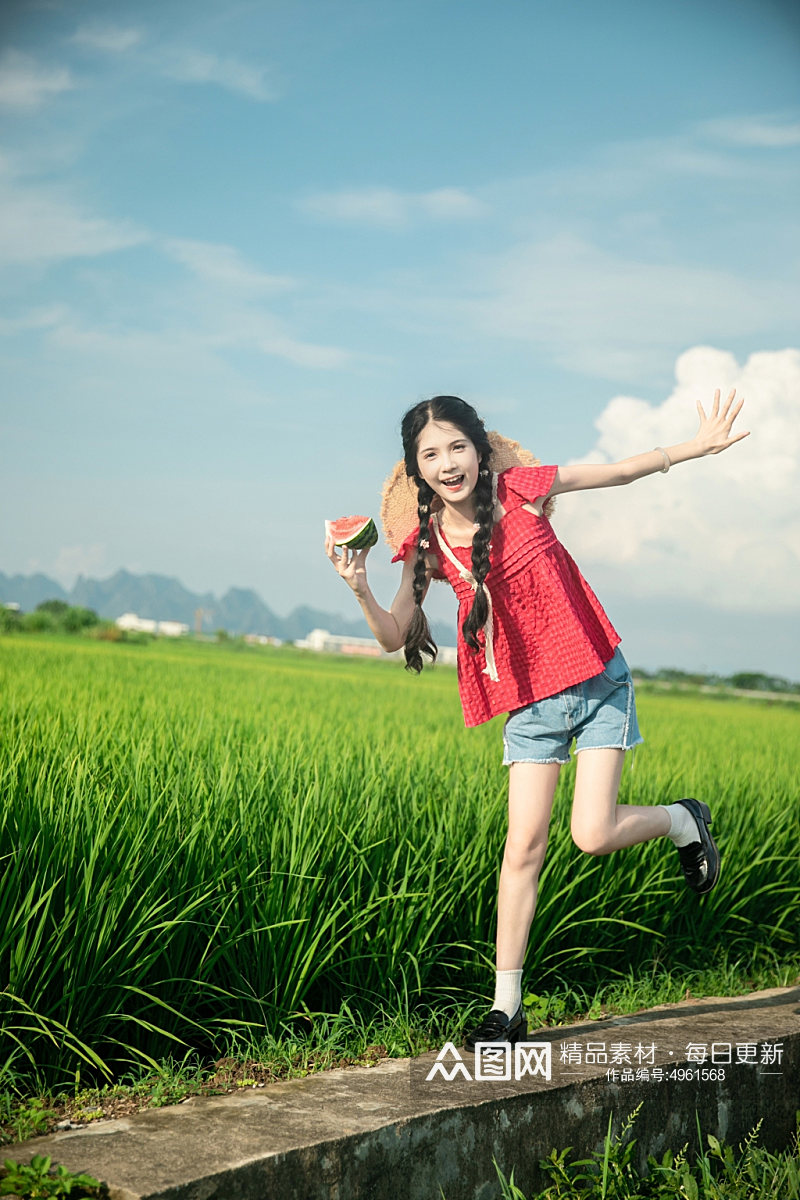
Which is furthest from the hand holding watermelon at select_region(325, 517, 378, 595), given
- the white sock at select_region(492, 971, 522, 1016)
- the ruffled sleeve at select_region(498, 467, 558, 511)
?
the white sock at select_region(492, 971, 522, 1016)

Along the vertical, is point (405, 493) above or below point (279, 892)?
above

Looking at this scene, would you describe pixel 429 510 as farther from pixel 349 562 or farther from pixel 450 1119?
pixel 450 1119

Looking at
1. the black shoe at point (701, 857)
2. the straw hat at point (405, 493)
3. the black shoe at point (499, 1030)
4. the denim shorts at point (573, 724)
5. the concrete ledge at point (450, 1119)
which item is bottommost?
the concrete ledge at point (450, 1119)

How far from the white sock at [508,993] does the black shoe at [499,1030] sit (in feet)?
0.04

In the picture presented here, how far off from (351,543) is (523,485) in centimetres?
54

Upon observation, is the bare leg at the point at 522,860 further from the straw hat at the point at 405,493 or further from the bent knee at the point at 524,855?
the straw hat at the point at 405,493

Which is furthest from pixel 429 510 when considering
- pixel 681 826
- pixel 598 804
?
pixel 681 826

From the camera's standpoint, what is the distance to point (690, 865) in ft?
10.7

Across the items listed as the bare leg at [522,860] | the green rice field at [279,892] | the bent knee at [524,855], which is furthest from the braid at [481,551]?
Result: the green rice field at [279,892]

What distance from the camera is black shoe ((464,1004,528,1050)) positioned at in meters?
2.62

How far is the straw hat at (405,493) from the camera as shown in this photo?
307cm

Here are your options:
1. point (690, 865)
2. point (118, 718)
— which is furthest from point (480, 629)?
point (118, 718)

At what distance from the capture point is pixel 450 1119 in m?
2.22

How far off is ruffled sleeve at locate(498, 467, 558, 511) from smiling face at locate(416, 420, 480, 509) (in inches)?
5.0
